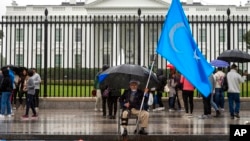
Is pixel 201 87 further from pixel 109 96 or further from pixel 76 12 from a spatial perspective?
pixel 76 12

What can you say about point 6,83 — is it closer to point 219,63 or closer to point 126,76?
point 126,76

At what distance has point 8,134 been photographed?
475 inches

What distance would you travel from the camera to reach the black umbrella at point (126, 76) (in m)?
12.3

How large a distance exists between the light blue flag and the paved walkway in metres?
1.30

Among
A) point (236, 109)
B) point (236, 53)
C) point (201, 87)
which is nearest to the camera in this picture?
point (201, 87)

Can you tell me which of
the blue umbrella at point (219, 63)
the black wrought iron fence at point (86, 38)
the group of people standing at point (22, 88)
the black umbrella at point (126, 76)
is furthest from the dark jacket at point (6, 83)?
the blue umbrella at point (219, 63)

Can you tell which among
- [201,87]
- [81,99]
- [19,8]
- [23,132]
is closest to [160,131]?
[201,87]

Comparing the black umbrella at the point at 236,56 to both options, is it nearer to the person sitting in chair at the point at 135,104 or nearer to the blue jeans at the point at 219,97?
the blue jeans at the point at 219,97

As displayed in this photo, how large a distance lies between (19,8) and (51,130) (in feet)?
172

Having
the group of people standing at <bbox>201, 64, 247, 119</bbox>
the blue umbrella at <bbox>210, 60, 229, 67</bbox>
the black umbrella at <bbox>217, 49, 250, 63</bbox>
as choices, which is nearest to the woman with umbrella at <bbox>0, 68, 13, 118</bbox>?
the group of people standing at <bbox>201, 64, 247, 119</bbox>

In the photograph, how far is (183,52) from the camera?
457 inches

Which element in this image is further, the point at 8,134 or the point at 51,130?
the point at 51,130

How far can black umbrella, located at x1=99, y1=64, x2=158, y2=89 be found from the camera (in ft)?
40.5

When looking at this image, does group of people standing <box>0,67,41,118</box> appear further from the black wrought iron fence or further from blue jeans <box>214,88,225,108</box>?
blue jeans <box>214,88,225,108</box>
